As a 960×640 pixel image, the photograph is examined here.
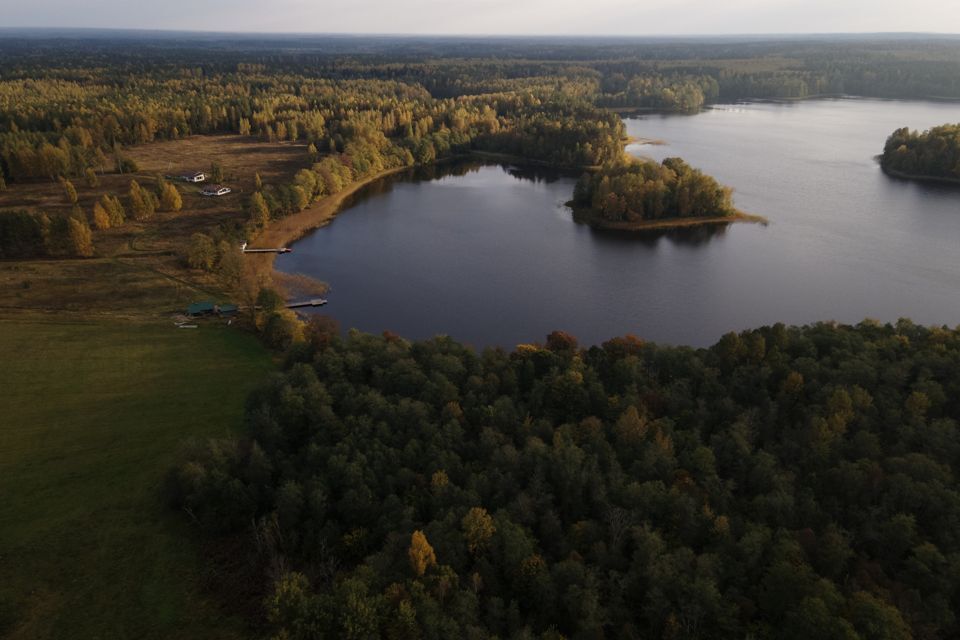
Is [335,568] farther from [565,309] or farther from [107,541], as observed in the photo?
[565,309]

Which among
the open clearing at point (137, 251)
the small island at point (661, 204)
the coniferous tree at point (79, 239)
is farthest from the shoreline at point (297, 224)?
the small island at point (661, 204)

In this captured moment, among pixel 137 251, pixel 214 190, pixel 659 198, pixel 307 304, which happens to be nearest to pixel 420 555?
pixel 307 304

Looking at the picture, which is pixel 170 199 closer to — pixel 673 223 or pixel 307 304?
pixel 307 304

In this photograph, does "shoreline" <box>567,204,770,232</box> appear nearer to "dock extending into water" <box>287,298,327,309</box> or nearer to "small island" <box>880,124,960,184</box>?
"dock extending into water" <box>287,298,327,309</box>

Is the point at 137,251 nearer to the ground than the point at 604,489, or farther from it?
farther from it

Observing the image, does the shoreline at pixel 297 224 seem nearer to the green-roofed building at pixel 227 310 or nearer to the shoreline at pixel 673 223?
the green-roofed building at pixel 227 310

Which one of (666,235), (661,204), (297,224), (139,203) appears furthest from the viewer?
(297,224)
